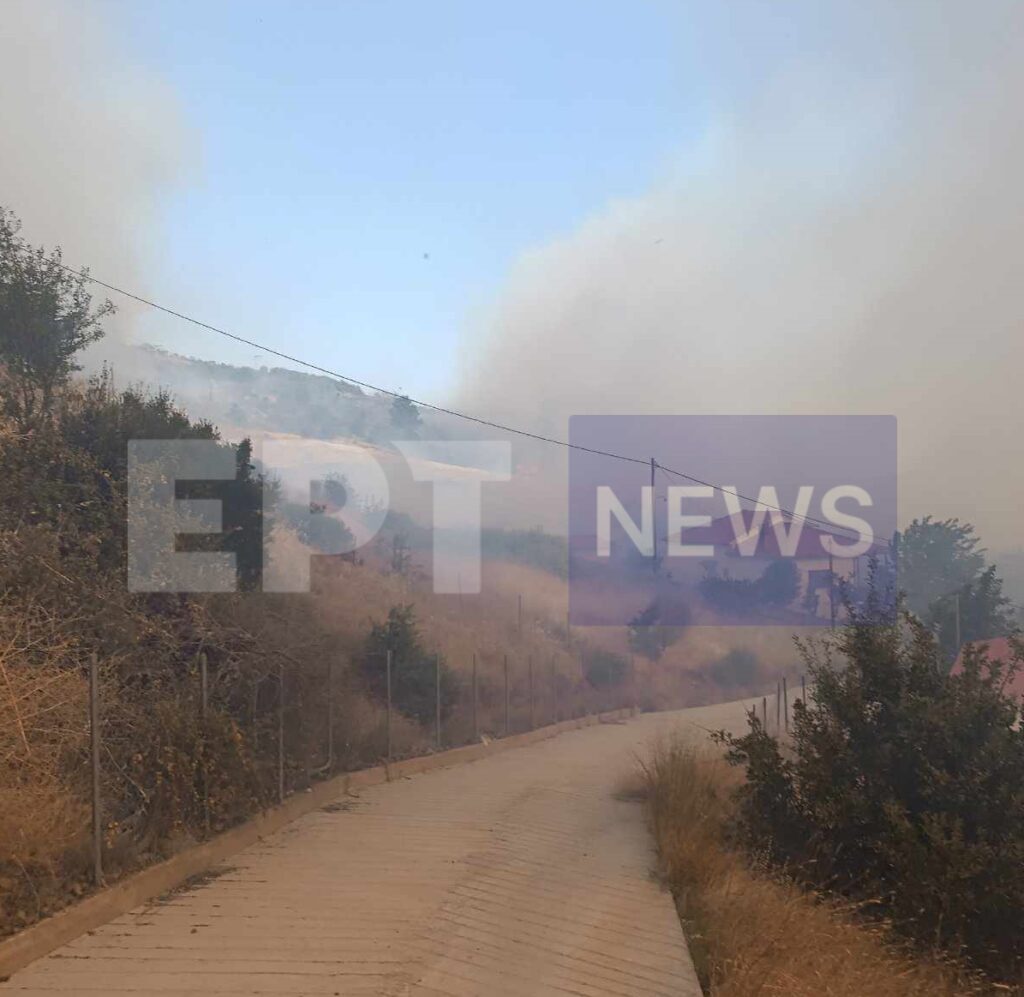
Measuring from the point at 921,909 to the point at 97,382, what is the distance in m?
14.5

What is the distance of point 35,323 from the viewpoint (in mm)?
17000

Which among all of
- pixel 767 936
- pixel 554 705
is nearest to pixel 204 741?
pixel 767 936

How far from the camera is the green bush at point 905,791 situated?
8.63m

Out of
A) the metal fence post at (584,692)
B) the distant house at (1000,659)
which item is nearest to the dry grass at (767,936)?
the distant house at (1000,659)

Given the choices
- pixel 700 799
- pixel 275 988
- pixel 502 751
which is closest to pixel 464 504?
pixel 502 751

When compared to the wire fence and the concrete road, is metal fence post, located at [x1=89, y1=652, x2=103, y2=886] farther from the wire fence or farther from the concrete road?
the concrete road

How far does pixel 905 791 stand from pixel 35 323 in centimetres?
1538

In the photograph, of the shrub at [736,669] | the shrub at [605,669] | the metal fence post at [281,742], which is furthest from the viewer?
the shrub at [736,669]

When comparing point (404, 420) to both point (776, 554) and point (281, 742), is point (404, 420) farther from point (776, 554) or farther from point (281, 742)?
point (281, 742)

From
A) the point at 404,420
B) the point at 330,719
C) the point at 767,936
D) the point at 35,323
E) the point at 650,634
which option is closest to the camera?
the point at 767,936

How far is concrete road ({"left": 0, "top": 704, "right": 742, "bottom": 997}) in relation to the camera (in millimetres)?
5465

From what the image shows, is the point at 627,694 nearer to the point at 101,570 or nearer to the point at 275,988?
the point at 101,570

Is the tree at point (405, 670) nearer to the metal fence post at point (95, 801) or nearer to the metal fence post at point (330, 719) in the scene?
the metal fence post at point (330, 719)

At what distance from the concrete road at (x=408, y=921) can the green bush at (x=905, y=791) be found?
168cm
